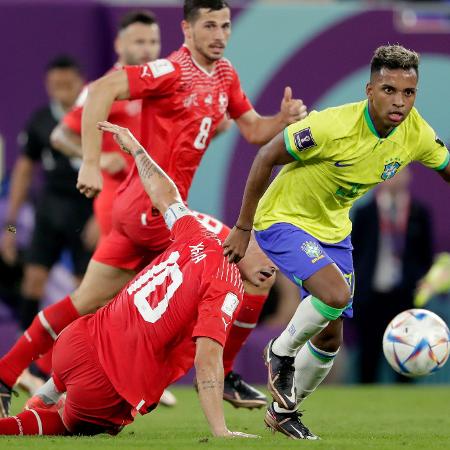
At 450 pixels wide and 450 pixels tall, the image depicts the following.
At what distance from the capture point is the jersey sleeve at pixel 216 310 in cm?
619

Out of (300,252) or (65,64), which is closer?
(300,252)

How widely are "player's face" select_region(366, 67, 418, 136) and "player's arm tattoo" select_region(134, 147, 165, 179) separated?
1.20 metres

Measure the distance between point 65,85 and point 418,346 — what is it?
5.18m

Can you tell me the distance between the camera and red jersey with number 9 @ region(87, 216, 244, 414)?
6.25 meters

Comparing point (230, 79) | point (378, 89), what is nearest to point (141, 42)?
point (230, 79)

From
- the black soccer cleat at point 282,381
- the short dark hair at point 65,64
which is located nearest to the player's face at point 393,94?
the black soccer cleat at point 282,381

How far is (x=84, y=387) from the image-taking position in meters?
6.36

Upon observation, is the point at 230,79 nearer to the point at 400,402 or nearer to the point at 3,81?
the point at 400,402

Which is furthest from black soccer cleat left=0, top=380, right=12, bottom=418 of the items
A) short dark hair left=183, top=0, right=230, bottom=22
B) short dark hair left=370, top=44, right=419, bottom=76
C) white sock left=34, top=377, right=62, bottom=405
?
short dark hair left=370, top=44, right=419, bottom=76

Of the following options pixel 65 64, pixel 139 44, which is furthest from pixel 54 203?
pixel 139 44

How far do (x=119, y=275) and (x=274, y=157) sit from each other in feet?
6.05

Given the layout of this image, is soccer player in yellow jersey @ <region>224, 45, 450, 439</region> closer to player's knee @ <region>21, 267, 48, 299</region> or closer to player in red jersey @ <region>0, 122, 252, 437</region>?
player in red jersey @ <region>0, 122, 252, 437</region>

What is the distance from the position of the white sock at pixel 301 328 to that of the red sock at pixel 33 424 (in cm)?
122

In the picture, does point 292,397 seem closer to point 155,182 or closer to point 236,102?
point 155,182
